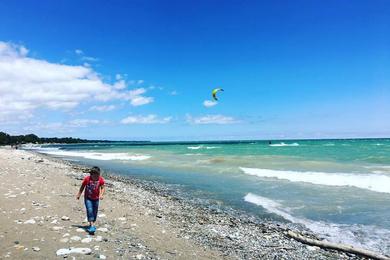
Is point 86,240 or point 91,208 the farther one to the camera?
point 91,208

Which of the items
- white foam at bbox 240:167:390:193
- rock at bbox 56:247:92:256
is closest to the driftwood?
rock at bbox 56:247:92:256

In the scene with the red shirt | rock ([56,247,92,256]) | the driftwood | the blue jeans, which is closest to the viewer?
rock ([56,247,92,256])

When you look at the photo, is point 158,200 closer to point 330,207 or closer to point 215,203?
point 215,203

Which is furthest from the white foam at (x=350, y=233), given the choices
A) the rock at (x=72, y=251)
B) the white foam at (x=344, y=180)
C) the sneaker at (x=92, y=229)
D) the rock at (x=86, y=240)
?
the white foam at (x=344, y=180)

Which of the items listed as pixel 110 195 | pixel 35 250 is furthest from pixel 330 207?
pixel 35 250

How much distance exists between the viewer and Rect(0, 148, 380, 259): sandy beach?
304 inches

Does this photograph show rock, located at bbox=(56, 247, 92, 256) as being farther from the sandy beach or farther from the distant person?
the distant person

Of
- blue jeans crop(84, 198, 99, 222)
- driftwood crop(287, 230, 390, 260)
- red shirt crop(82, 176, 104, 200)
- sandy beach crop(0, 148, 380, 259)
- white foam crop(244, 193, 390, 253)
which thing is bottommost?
white foam crop(244, 193, 390, 253)

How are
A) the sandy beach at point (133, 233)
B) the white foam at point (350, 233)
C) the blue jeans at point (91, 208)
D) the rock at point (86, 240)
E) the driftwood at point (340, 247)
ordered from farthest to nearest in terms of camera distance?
the white foam at point (350, 233), the blue jeans at point (91, 208), the driftwood at point (340, 247), the rock at point (86, 240), the sandy beach at point (133, 233)

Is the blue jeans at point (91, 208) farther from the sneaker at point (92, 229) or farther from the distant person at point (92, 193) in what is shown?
the sneaker at point (92, 229)

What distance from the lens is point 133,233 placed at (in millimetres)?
9305

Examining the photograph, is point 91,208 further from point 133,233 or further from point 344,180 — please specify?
point 344,180

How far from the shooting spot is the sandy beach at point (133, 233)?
25.3ft

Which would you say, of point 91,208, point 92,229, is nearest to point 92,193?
point 91,208
